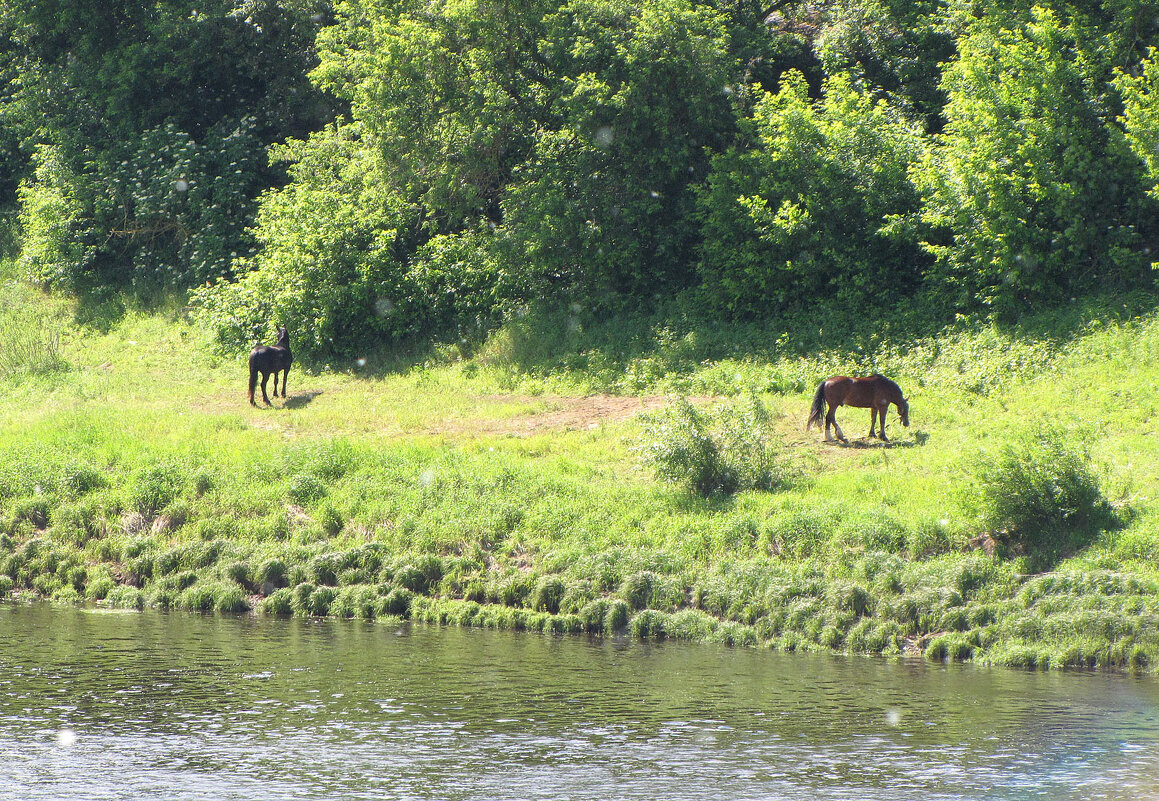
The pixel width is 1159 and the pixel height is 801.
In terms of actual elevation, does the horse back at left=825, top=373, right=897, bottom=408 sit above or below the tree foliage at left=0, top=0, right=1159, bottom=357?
below

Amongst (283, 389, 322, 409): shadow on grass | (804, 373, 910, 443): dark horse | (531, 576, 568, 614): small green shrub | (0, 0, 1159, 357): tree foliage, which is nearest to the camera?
(531, 576, 568, 614): small green shrub

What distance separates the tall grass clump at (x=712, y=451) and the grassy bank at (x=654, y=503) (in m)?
0.10

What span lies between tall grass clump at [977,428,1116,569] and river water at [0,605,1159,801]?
7.69 feet

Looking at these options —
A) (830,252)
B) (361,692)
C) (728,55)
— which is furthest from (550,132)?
(361,692)

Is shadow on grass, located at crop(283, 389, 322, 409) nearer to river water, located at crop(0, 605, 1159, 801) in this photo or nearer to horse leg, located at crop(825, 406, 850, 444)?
river water, located at crop(0, 605, 1159, 801)

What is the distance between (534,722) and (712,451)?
7.18 m

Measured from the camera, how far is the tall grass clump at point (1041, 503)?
50.6 feet

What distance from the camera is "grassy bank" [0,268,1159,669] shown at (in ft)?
49.8

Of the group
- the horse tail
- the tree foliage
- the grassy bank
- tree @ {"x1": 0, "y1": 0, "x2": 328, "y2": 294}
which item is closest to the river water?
the grassy bank

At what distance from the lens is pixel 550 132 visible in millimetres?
29391

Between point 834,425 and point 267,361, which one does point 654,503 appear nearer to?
point 834,425

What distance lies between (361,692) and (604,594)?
4479 millimetres

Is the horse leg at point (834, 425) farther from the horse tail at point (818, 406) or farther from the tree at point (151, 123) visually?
the tree at point (151, 123)

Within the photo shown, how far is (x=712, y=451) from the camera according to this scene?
59.1 feet
